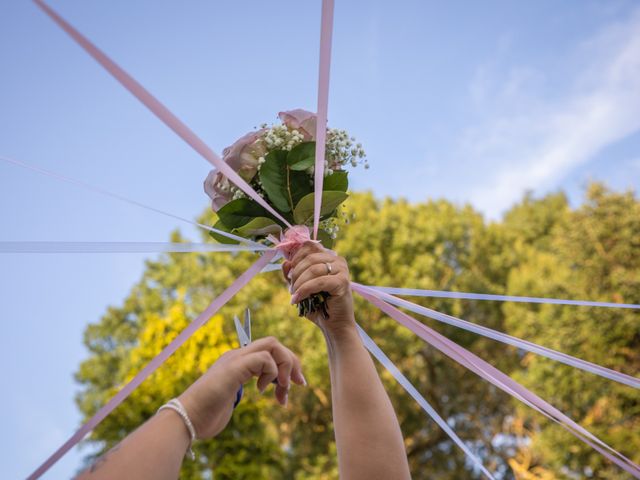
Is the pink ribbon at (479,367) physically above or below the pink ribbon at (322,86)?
below

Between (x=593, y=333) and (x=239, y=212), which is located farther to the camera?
(x=593, y=333)

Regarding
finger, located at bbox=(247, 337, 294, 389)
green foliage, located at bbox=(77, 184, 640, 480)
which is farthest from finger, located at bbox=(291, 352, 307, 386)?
green foliage, located at bbox=(77, 184, 640, 480)

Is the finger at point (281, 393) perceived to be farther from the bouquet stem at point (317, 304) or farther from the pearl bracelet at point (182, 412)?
the pearl bracelet at point (182, 412)

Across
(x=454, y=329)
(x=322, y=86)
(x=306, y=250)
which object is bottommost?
(x=454, y=329)

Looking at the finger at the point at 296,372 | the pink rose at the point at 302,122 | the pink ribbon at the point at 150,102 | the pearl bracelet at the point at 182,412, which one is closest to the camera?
the pearl bracelet at the point at 182,412

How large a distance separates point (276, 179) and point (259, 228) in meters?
0.17

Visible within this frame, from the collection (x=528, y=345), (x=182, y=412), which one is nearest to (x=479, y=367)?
(x=528, y=345)

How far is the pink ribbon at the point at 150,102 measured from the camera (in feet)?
4.26

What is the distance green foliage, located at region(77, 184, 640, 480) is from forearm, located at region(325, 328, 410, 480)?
30.3ft

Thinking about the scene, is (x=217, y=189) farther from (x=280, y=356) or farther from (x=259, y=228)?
(x=280, y=356)

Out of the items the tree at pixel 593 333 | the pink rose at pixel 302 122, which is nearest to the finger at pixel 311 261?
the pink rose at pixel 302 122

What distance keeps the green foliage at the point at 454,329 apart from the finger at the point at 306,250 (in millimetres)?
9163

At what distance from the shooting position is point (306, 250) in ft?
5.87

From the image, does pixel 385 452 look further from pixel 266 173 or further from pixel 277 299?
pixel 277 299
